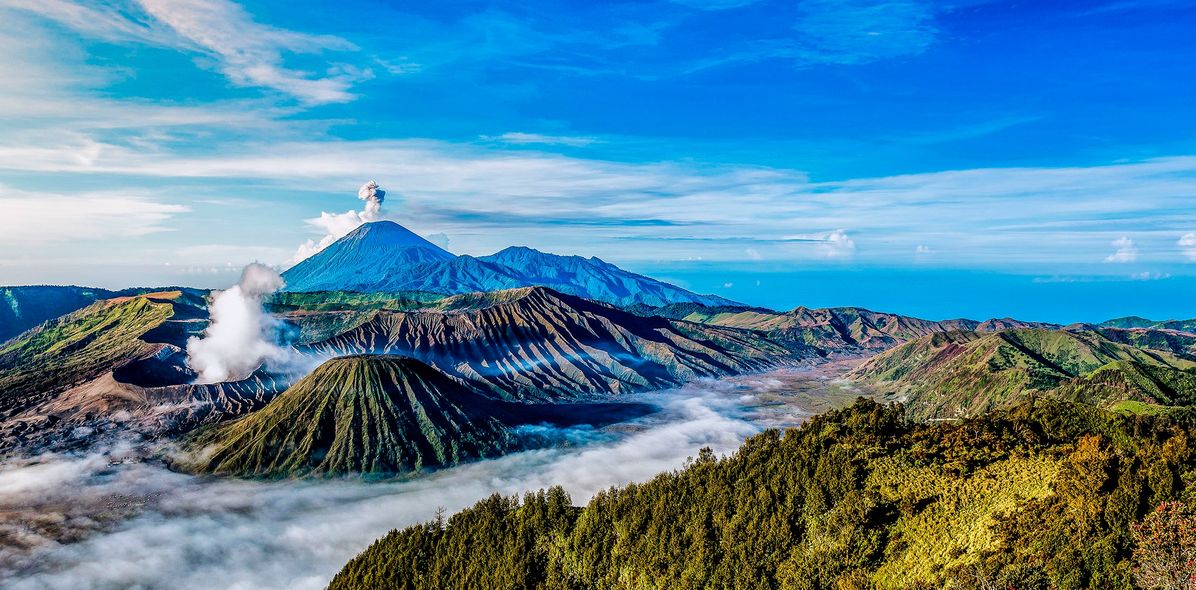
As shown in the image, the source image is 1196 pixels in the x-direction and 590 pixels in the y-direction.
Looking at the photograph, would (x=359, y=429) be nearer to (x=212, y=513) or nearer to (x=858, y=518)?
(x=212, y=513)

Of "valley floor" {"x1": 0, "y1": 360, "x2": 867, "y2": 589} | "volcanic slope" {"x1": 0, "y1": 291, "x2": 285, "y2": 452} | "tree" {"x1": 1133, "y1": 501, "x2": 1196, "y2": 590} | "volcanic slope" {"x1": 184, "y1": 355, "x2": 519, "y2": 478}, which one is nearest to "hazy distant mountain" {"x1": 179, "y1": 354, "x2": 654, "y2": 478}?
"volcanic slope" {"x1": 184, "y1": 355, "x2": 519, "y2": 478}

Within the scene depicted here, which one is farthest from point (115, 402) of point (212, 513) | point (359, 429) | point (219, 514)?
point (219, 514)

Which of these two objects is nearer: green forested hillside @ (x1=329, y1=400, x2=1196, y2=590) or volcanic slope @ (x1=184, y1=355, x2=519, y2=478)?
green forested hillside @ (x1=329, y1=400, x2=1196, y2=590)

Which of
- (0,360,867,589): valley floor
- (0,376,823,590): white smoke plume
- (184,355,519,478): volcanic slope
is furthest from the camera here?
(184,355,519,478): volcanic slope

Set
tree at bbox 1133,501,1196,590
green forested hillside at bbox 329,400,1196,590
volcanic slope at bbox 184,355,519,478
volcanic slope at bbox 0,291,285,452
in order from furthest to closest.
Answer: volcanic slope at bbox 0,291,285,452 < volcanic slope at bbox 184,355,519,478 < green forested hillside at bbox 329,400,1196,590 < tree at bbox 1133,501,1196,590

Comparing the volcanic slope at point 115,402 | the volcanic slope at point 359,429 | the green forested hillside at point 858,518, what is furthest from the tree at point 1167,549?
the volcanic slope at point 115,402

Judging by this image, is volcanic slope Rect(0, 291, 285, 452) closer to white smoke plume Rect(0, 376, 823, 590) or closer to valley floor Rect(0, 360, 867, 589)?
valley floor Rect(0, 360, 867, 589)

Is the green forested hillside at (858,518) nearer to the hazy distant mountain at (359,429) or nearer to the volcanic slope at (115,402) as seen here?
the hazy distant mountain at (359,429)
